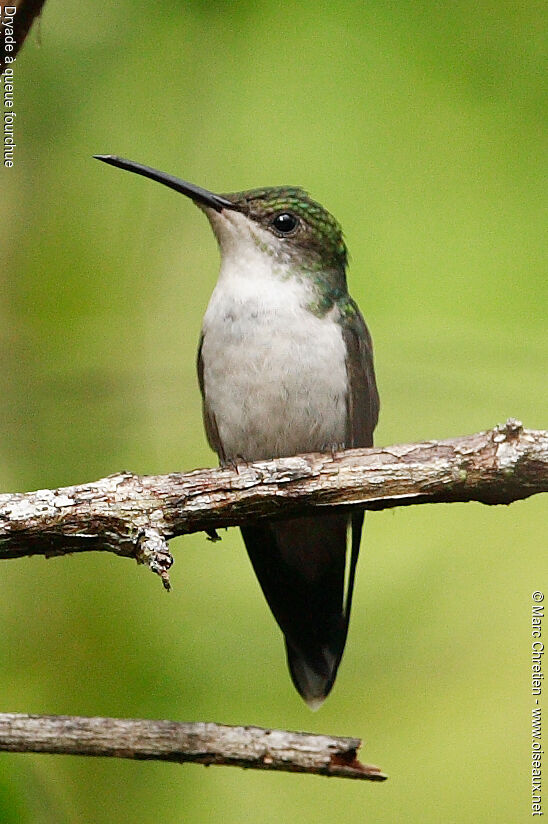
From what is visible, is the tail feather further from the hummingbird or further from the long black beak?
the long black beak

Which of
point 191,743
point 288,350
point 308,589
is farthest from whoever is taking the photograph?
point 308,589

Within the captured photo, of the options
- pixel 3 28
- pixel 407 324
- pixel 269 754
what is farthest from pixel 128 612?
pixel 3 28

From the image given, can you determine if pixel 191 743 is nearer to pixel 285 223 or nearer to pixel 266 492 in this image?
pixel 266 492

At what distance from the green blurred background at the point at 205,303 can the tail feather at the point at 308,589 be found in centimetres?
5

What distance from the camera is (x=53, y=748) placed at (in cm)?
130

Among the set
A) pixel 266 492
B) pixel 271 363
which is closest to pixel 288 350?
pixel 271 363

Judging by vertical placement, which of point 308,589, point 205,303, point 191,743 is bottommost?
point 191,743

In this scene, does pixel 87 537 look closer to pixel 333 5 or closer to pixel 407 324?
pixel 407 324

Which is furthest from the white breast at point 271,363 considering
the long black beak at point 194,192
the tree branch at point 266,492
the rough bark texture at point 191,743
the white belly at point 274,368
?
the rough bark texture at point 191,743

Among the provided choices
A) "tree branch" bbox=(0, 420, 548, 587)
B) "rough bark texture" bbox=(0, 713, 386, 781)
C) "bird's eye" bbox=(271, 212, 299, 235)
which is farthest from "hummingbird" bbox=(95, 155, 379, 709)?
"rough bark texture" bbox=(0, 713, 386, 781)

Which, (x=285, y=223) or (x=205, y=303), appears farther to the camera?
(x=205, y=303)

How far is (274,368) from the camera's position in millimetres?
1581

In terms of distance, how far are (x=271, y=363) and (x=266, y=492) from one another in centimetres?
34

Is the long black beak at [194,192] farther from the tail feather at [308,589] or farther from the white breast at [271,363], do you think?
the tail feather at [308,589]
